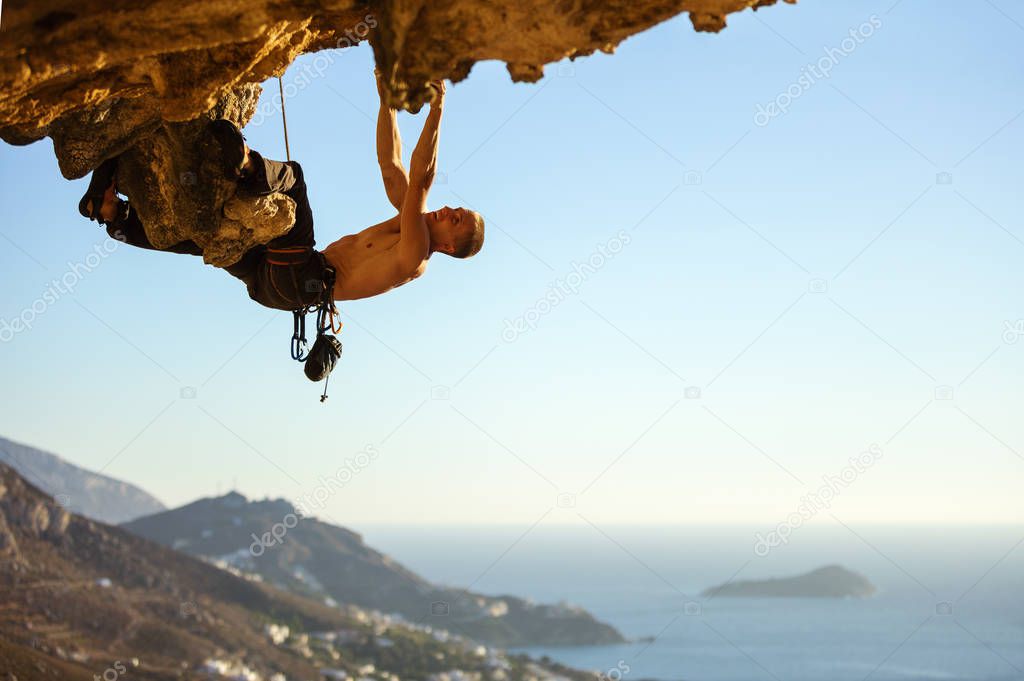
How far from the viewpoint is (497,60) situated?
4367 millimetres

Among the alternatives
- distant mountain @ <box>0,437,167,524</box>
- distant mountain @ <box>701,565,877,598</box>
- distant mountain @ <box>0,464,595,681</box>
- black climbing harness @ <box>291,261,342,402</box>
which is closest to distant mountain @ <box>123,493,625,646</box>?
distant mountain @ <box>0,464,595,681</box>

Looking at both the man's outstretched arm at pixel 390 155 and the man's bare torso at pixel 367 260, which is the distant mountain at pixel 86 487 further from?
the man's outstretched arm at pixel 390 155

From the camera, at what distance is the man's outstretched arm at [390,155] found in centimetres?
590

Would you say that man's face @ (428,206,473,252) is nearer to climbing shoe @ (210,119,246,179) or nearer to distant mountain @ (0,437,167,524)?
climbing shoe @ (210,119,246,179)

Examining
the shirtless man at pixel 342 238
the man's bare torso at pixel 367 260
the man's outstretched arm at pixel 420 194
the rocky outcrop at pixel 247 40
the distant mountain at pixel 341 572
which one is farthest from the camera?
the distant mountain at pixel 341 572

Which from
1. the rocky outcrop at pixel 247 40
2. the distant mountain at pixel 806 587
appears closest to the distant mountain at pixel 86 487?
the distant mountain at pixel 806 587

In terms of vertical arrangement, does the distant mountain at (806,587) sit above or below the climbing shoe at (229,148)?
above

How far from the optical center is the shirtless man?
585cm

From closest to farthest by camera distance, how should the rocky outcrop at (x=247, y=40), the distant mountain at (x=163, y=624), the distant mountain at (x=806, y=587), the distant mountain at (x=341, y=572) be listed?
1. the rocky outcrop at (x=247, y=40)
2. the distant mountain at (x=163, y=624)
3. the distant mountain at (x=341, y=572)
4. the distant mountain at (x=806, y=587)

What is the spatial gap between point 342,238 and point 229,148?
1166mm

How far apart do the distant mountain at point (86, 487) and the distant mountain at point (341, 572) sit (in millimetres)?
5445

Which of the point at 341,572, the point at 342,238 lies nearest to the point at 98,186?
the point at 342,238

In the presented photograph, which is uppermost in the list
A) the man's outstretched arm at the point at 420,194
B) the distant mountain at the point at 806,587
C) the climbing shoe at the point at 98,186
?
the distant mountain at the point at 806,587

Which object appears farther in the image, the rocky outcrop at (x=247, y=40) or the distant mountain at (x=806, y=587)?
the distant mountain at (x=806, y=587)
